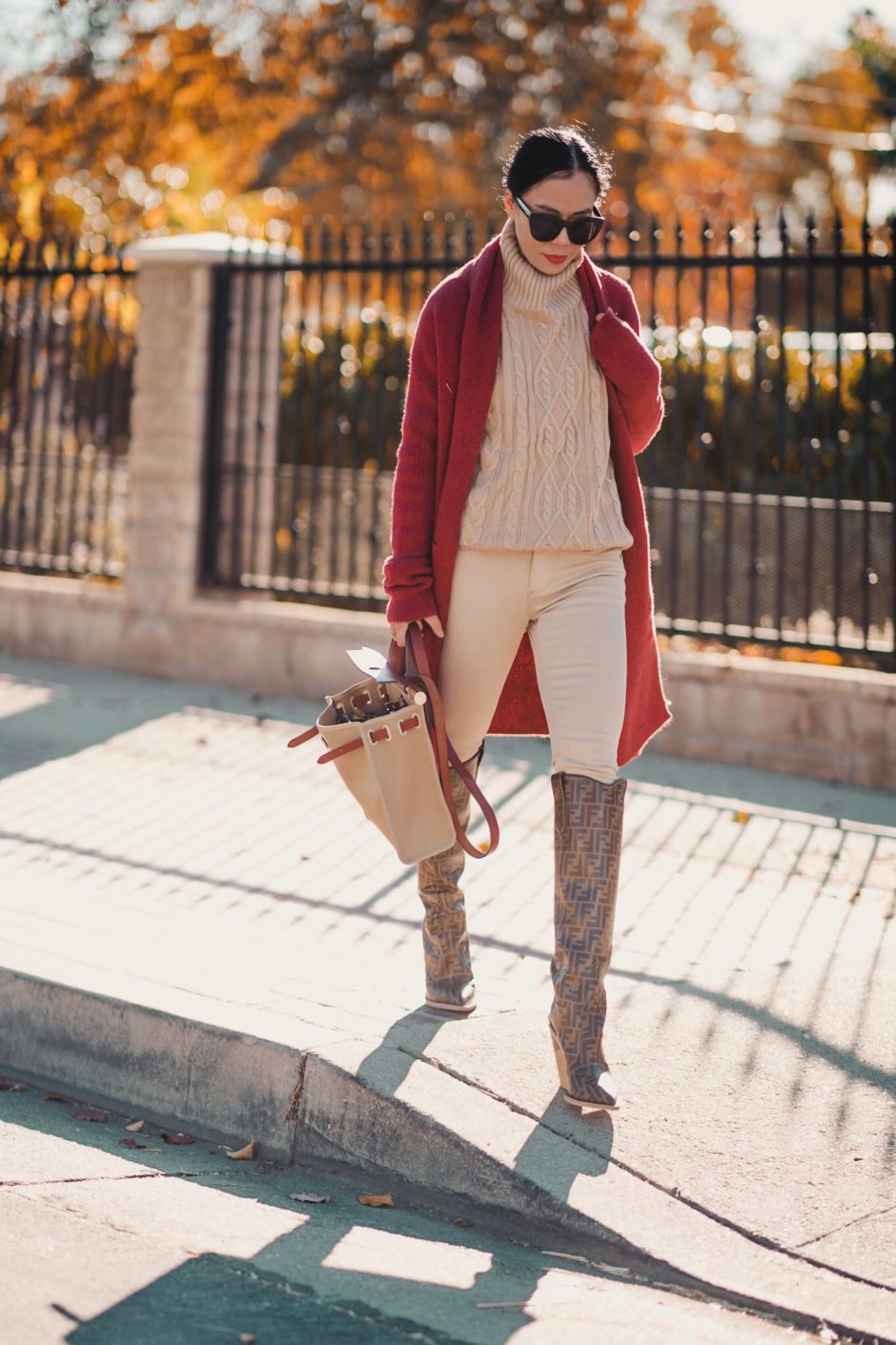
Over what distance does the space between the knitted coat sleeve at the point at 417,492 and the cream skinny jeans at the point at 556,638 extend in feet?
0.28

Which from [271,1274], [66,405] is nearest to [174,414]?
[66,405]

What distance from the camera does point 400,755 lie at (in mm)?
3449

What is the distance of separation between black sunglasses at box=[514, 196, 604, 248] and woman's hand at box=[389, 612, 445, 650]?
0.83m

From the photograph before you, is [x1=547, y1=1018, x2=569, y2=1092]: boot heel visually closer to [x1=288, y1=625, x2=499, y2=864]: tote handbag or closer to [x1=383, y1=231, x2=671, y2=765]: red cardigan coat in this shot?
[x1=288, y1=625, x2=499, y2=864]: tote handbag

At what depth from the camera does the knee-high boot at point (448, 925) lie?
3.73 metres

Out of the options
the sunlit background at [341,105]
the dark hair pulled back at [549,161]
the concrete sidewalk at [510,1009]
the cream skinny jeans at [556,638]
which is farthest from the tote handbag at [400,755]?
the sunlit background at [341,105]

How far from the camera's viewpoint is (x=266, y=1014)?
372cm

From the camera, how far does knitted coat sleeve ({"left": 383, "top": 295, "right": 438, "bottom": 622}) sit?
11.5ft

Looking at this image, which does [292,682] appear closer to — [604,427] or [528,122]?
[604,427]

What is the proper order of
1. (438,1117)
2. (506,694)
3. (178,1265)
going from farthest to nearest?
(506,694) → (438,1117) → (178,1265)

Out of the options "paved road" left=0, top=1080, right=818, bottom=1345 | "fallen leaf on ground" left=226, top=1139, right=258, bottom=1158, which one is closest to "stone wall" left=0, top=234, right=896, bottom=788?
"fallen leaf on ground" left=226, top=1139, right=258, bottom=1158

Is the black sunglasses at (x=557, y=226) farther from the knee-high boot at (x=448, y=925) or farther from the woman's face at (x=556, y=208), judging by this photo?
the knee-high boot at (x=448, y=925)

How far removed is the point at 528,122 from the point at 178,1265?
2610cm

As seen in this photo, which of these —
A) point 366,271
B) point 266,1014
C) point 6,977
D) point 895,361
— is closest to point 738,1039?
point 266,1014
